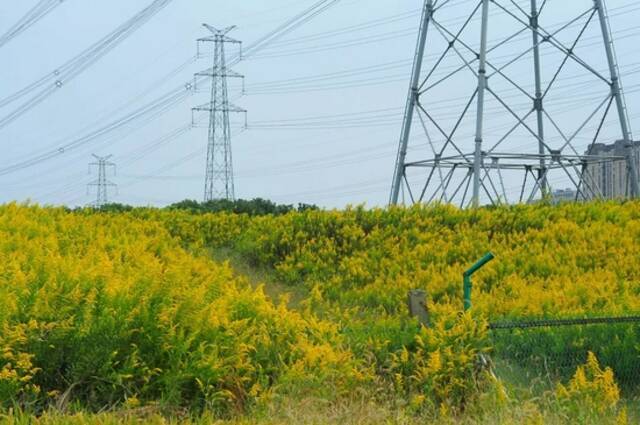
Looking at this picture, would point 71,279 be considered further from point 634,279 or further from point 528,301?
point 634,279

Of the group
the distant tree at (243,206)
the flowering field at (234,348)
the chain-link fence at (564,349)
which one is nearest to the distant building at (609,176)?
the distant tree at (243,206)

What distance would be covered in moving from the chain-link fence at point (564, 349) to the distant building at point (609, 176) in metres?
10.2

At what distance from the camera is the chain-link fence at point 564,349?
6.05 metres

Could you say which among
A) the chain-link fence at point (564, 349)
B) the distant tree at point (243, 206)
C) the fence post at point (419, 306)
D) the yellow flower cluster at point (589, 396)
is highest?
the distant tree at point (243, 206)

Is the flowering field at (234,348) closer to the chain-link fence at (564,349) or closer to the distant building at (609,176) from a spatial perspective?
the chain-link fence at (564,349)

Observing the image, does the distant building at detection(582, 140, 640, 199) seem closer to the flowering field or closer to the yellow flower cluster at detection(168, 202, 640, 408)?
the yellow flower cluster at detection(168, 202, 640, 408)

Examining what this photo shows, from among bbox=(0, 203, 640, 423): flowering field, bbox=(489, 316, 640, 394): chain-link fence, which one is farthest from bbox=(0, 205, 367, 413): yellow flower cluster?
bbox=(489, 316, 640, 394): chain-link fence

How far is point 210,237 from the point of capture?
48.5ft

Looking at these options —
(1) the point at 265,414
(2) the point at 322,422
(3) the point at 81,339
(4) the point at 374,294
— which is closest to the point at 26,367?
(3) the point at 81,339

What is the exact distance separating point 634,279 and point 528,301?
2.03m

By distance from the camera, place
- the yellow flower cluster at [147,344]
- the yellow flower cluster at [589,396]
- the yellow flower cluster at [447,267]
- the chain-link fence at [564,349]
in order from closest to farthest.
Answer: the yellow flower cluster at [147,344] → the yellow flower cluster at [589,396] → the yellow flower cluster at [447,267] → the chain-link fence at [564,349]

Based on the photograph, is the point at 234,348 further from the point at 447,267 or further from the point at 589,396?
the point at 447,267

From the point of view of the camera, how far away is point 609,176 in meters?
20.6

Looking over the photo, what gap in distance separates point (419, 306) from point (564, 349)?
134 centimetres
